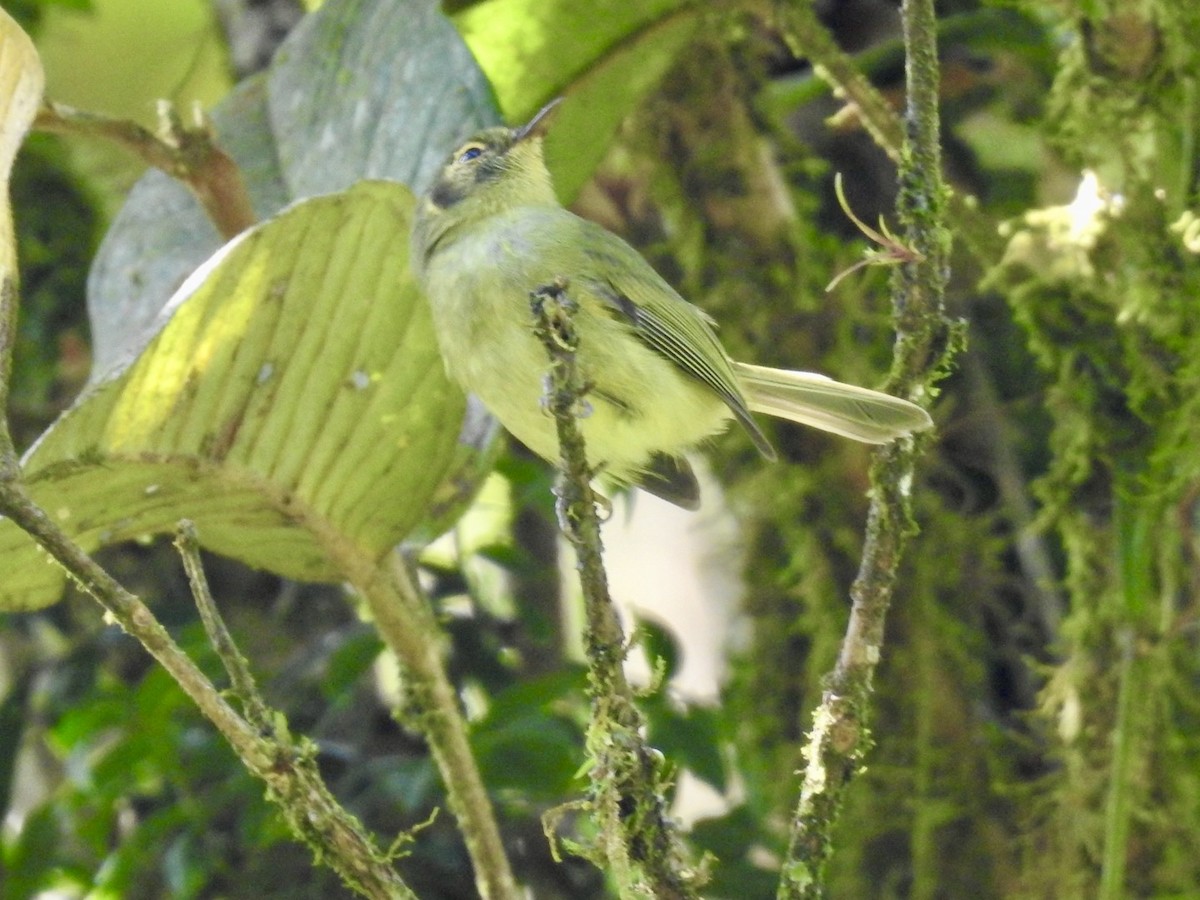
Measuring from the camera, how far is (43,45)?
3.54 meters

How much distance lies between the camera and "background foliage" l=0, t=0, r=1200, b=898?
7.29 feet

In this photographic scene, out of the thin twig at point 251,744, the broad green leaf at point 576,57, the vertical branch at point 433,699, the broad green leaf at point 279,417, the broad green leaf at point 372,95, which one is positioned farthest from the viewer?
the broad green leaf at point 576,57

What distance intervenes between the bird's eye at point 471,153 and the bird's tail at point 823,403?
1.70ft

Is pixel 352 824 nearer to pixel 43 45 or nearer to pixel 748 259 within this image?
pixel 748 259

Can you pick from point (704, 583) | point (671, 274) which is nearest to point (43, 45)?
point (671, 274)

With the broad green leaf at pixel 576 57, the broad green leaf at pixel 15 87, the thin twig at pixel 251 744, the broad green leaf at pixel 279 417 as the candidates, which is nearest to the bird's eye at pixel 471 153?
the broad green leaf at pixel 576 57

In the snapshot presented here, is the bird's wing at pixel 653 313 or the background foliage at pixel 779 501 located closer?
the bird's wing at pixel 653 313

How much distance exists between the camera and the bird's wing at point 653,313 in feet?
6.68

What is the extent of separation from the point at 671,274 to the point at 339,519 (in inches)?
50.6

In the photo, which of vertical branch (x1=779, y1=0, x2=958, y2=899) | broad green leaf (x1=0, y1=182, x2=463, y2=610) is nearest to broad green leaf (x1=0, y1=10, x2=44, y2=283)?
broad green leaf (x1=0, y1=182, x2=463, y2=610)

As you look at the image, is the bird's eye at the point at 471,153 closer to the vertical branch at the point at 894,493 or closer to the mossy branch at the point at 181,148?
the mossy branch at the point at 181,148

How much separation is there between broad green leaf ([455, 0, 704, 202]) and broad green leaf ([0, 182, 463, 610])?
531 millimetres

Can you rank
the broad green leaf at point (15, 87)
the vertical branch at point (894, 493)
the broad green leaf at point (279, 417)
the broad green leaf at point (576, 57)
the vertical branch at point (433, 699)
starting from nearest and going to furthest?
1. the vertical branch at point (894, 493)
2. the broad green leaf at point (15, 87)
3. the broad green leaf at point (279, 417)
4. the vertical branch at point (433, 699)
5. the broad green leaf at point (576, 57)

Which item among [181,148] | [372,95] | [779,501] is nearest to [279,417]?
[181,148]
